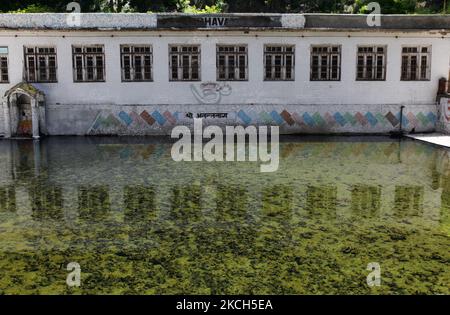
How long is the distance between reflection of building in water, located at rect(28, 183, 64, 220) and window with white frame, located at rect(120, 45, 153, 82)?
27.2ft

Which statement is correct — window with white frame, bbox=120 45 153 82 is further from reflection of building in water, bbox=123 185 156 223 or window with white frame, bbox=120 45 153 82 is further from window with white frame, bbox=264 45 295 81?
reflection of building in water, bbox=123 185 156 223

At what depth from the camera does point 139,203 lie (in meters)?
8.81

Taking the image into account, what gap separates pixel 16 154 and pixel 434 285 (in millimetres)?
11959

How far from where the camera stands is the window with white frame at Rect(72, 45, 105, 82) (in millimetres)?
17531

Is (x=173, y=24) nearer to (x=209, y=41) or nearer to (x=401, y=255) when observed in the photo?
(x=209, y=41)

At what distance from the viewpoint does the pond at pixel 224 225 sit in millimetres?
5594

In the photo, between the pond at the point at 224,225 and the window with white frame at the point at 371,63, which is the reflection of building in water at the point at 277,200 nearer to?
the pond at the point at 224,225

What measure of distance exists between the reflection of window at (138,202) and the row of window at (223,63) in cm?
867

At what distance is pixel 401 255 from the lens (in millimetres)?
6328

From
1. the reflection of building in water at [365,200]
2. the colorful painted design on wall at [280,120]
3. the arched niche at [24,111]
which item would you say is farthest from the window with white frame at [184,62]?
the reflection of building in water at [365,200]

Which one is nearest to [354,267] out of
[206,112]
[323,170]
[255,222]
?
[255,222]
